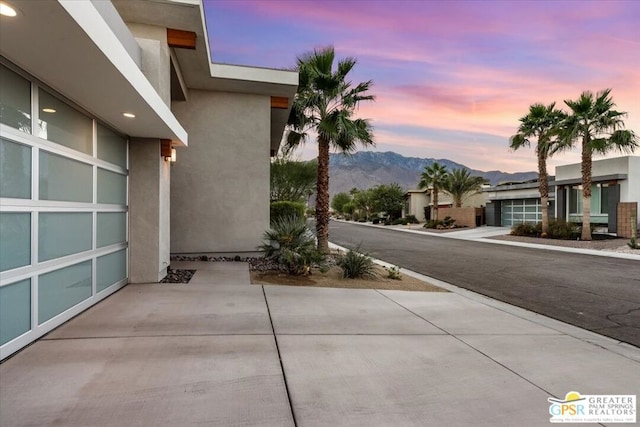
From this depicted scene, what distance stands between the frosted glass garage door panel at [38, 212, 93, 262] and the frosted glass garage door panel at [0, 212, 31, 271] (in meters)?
0.25

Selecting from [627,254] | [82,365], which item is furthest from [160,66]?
[627,254]

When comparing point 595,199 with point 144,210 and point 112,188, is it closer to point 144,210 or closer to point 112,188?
point 144,210

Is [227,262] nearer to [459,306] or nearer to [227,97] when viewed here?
[227,97]

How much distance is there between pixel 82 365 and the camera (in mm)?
3877

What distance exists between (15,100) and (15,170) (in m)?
0.79

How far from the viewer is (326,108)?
1338 centimetres

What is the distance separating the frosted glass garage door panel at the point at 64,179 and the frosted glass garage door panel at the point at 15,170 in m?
0.30

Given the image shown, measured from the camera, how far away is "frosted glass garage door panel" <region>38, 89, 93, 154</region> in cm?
482

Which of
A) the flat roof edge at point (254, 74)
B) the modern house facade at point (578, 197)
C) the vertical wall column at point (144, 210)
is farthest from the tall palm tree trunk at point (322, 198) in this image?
the modern house facade at point (578, 197)

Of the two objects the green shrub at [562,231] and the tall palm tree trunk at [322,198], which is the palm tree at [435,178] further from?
the tall palm tree trunk at [322,198]

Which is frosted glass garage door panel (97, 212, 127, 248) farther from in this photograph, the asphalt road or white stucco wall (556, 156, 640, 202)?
white stucco wall (556, 156, 640, 202)

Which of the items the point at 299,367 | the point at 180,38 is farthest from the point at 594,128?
the point at 299,367

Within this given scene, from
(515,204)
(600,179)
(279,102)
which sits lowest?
(515,204)

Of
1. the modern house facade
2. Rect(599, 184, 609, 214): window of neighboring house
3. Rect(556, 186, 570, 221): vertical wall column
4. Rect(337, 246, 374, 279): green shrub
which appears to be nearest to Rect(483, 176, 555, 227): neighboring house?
the modern house facade
